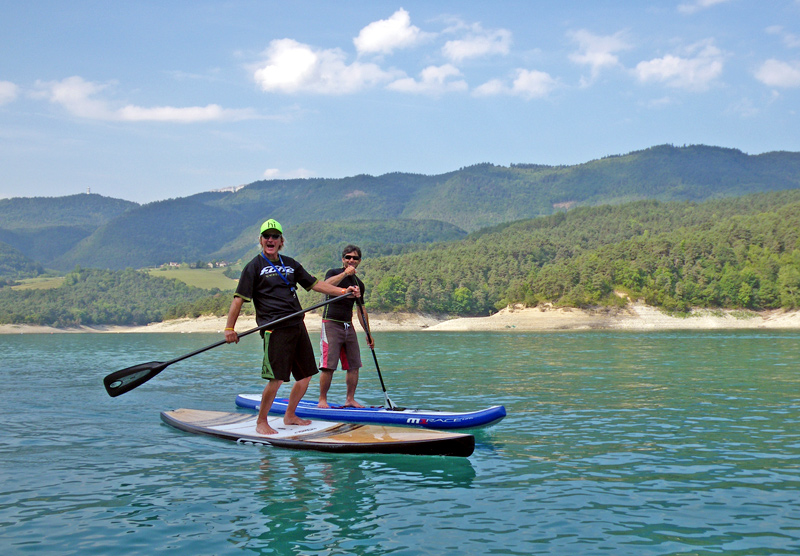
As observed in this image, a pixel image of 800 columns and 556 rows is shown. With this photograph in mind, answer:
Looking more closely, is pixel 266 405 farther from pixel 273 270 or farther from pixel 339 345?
pixel 339 345

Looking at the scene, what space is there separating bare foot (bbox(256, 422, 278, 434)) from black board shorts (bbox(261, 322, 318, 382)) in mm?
919

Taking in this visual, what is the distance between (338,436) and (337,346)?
3080 mm

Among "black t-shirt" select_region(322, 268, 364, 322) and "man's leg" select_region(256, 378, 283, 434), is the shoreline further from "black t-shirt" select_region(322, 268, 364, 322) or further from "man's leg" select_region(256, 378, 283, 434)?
"man's leg" select_region(256, 378, 283, 434)

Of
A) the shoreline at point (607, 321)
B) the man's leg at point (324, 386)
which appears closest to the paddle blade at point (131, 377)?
the man's leg at point (324, 386)

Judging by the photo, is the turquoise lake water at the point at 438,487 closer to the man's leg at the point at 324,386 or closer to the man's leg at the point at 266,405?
the man's leg at the point at 266,405

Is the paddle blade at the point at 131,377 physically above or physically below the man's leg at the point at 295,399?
above

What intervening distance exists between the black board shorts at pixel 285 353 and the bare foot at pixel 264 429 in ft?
3.02

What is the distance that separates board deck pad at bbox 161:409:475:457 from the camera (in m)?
8.93

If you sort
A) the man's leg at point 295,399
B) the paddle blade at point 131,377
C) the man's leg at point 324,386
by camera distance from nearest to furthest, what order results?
the man's leg at point 295,399 → the paddle blade at point 131,377 → the man's leg at point 324,386

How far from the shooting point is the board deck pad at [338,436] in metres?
8.93

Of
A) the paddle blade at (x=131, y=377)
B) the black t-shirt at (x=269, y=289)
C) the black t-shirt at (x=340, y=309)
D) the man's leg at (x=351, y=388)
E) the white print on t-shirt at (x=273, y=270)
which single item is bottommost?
the man's leg at (x=351, y=388)

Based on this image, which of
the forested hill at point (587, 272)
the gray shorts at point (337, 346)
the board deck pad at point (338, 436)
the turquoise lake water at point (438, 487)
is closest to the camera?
the turquoise lake water at point (438, 487)

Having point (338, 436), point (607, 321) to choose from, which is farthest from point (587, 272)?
point (338, 436)

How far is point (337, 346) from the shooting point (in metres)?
12.6
